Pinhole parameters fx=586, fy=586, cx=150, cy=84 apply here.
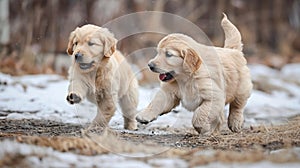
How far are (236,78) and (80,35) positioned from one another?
1651mm

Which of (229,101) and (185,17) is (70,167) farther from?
(185,17)

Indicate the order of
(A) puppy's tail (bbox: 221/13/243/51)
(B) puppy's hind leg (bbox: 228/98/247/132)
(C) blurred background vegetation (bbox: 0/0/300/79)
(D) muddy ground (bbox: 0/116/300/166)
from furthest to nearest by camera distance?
A: (C) blurred background vegetation (bbox: 0/0/300/79) < (A) puppy's tail (bbox: 221/13/243/51) < (B) puppy's hind leg (bbox: 228/98/247/132) < (D) muddy ground (bbox: 0/116/300/166)

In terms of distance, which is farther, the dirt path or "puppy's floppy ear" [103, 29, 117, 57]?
"puppy's floppy ear" [103, 29, 117, 57]

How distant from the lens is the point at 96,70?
5945 millimetres

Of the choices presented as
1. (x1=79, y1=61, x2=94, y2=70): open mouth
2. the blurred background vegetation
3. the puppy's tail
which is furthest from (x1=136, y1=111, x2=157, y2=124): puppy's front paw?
the blurred background vegetation

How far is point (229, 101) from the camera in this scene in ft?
20.0

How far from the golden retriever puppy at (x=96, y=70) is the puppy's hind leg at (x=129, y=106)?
0.24 m

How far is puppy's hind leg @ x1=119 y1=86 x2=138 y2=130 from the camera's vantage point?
6.64 metres

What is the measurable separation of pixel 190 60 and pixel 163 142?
0.83 metres

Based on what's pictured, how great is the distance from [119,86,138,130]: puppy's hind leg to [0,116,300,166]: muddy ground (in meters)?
0.70

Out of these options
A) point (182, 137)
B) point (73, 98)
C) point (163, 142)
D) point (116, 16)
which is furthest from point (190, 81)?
point (116, 16)

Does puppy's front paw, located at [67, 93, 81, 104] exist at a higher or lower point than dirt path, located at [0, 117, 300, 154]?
higher

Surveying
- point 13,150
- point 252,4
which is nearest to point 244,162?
point 13,150

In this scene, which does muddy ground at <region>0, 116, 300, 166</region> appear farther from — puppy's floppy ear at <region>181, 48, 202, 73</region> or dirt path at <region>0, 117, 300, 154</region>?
puppy's floppy ear at <region>181, 48, 202, 73</region>
